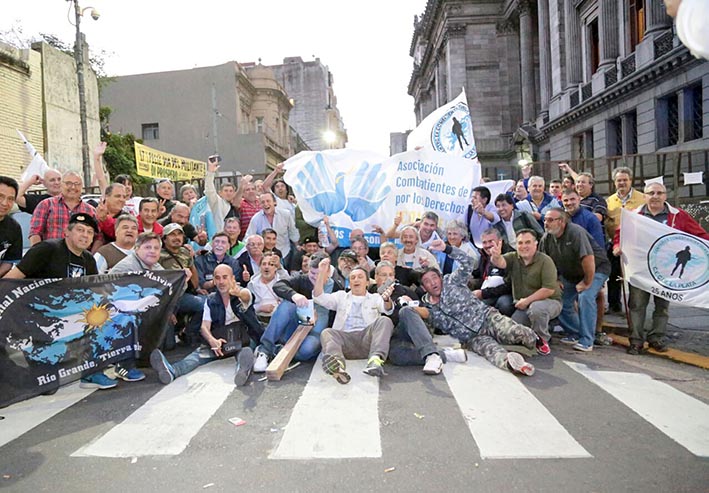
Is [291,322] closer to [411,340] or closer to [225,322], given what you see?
[225,322]

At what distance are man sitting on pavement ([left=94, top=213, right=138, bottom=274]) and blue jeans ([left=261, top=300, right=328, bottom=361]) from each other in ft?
6.28

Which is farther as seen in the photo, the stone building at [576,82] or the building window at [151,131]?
the building window at [151,131]

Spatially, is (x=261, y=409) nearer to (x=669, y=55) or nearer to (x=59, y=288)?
(x=59, y=288)

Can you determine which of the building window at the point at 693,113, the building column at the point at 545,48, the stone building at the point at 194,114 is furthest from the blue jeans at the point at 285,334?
the building column at the point at 545,48

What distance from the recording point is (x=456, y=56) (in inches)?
1714

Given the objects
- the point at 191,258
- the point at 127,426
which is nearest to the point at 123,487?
the point at 127,426

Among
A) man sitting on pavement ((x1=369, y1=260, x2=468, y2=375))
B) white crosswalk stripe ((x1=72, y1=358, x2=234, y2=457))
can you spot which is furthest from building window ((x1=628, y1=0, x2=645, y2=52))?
white crosswalk stripe ((x1=72, y1=358, x2=234, y2=457))

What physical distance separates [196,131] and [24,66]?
19174 mm

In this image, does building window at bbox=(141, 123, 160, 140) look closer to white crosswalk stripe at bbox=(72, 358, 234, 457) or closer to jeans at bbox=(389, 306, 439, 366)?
white crosswalk stripe at bbox=(72, 358, 234, 457)

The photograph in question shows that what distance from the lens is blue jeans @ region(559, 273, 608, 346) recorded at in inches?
238

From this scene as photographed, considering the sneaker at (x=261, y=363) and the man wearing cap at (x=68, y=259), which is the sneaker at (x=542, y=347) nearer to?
the sneaker at (x=261, y=363)

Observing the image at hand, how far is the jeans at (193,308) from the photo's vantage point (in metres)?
6.38

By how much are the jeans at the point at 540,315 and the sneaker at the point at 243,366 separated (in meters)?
3.19

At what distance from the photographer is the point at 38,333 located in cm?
472
